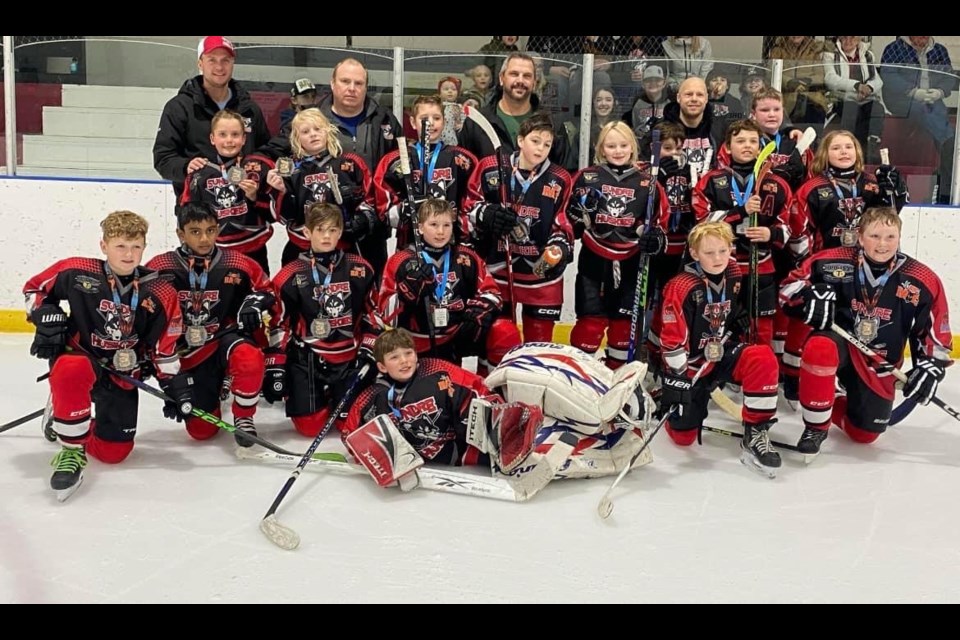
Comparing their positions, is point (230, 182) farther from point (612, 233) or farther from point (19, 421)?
point (612, 233)

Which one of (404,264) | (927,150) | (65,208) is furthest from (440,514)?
(927,150)

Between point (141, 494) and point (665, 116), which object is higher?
point (665, 116)

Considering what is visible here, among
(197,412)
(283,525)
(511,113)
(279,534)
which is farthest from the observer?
(511,113)

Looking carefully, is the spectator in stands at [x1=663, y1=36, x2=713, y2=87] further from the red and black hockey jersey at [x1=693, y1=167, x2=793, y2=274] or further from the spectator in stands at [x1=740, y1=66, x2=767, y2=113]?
the red and black hockey jersey at [x1=693, y1=167, x2=793, y2=274]

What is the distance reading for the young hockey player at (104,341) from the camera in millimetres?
3033

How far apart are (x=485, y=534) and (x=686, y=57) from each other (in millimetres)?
3042

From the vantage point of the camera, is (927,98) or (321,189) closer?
(321,189)

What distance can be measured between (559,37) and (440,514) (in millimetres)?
3065

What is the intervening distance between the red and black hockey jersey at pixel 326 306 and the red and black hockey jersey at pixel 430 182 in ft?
1.09

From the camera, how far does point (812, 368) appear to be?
3.39m

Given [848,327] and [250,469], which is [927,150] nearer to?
[848,327]

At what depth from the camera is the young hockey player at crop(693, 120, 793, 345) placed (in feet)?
12.4

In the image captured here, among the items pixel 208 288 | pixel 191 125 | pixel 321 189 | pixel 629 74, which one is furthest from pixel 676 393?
pixel 191 125

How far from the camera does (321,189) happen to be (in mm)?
3744
